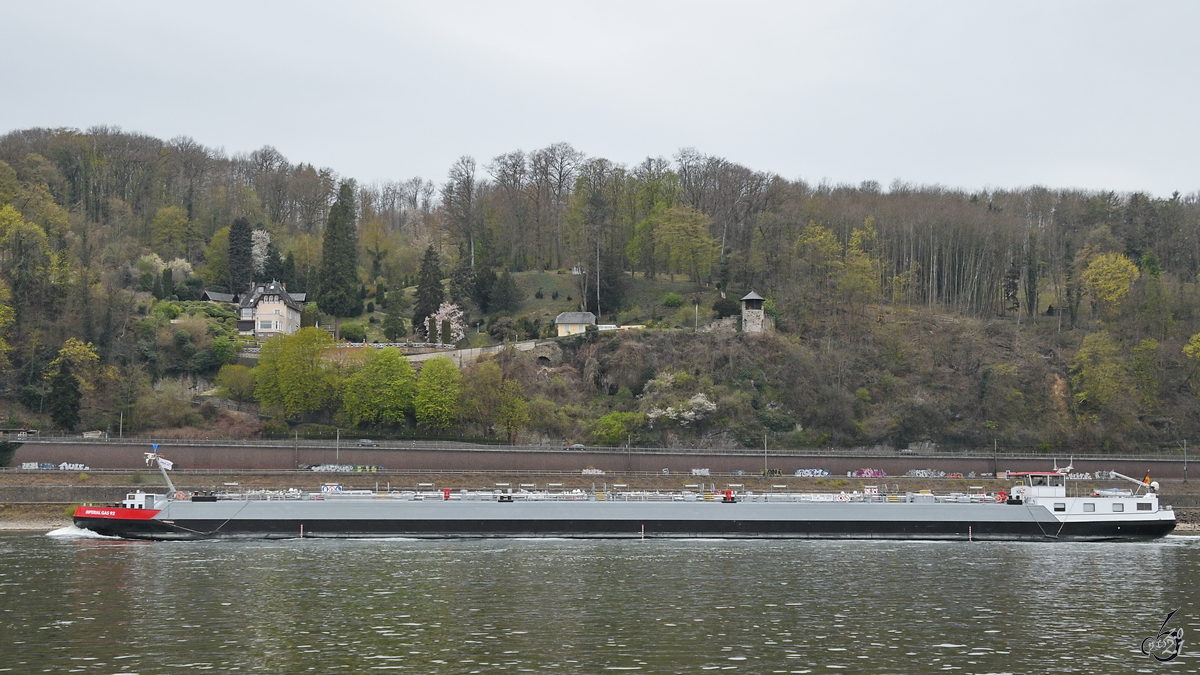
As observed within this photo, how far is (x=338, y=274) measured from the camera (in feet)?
342

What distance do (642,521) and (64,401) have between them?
44971 millimetres

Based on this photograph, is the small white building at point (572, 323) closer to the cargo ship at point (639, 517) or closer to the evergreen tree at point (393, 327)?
the evergreen tree at point (393, 327)

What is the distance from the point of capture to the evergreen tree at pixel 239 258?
109 metres

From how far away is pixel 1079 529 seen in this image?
54438 millimetres

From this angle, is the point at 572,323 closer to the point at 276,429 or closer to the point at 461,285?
the point at 461,285

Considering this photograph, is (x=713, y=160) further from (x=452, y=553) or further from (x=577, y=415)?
(x=452, y=553)

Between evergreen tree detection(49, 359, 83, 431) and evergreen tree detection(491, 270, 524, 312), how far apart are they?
41668 mm

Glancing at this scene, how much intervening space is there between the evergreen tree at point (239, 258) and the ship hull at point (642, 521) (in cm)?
5998

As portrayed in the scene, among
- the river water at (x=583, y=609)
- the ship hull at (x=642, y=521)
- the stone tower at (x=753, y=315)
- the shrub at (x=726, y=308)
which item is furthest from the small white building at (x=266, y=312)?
the river water at (x=583, y=609)

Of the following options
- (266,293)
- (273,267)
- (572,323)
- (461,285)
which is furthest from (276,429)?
(273,267)

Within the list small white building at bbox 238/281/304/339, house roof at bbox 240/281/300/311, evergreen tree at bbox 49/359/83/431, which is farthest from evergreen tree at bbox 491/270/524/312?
evergreen tree at bbox 49/359/83/431

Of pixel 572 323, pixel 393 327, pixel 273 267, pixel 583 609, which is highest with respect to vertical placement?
pixel 273 267

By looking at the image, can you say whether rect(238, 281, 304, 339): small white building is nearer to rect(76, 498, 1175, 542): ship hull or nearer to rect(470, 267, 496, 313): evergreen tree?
rect(470, 267, 496, 313): evergreen tree

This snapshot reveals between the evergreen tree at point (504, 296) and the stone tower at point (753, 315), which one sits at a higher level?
the evergreen tree at point (504, 296)
